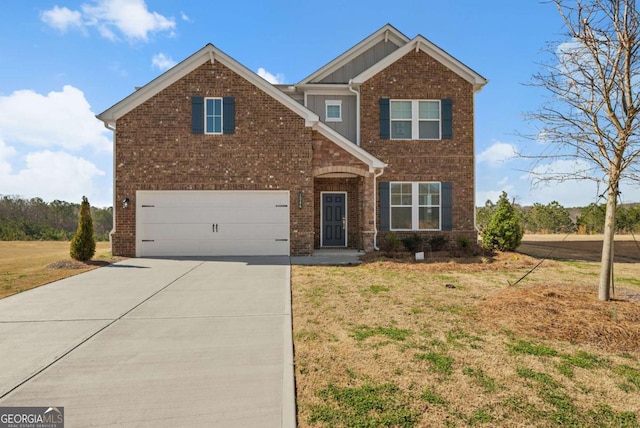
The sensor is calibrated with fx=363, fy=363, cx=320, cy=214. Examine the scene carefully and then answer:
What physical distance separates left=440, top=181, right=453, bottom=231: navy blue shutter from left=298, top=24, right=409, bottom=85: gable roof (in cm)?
639

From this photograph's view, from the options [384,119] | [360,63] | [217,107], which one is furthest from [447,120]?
[217,107]

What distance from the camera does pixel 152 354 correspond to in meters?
4.18

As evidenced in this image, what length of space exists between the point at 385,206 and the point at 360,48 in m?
6.82

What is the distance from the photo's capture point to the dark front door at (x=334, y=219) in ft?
46.9

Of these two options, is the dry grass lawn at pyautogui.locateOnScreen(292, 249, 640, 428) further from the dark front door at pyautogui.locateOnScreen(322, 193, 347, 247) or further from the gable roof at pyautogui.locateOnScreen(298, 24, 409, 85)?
the gable roof at pyautogui.locateOnScreen(298, 24, 409, 85)

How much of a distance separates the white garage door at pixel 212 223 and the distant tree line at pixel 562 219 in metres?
14.7

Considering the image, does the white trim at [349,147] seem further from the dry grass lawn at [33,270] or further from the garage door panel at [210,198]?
the dry grass lawn at [33,270]

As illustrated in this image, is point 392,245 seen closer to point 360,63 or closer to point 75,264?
point 360,63

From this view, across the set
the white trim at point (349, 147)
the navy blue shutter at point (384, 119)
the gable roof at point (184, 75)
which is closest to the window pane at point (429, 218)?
the white trim at point (349, 147)

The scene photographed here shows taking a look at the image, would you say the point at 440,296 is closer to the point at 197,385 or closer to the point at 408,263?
the point at 408,263

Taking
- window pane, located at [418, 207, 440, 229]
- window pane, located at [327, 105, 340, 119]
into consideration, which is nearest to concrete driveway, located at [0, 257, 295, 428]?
window pane, located at [418, 207, 440, 229]

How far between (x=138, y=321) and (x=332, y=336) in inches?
116

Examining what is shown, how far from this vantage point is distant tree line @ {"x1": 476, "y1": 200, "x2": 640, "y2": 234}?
71.3ft

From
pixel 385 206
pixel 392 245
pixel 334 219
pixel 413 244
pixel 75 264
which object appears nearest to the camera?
pixel 75 264
